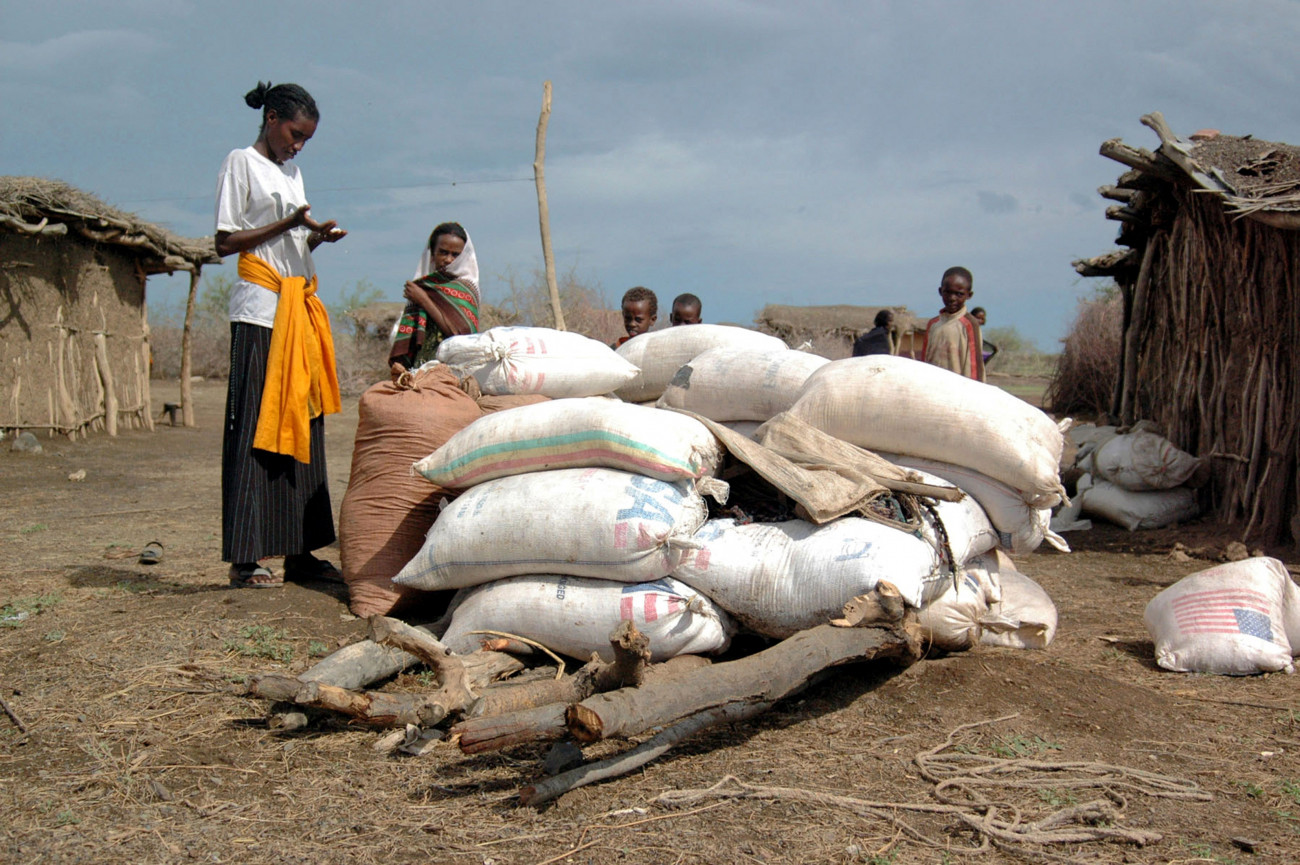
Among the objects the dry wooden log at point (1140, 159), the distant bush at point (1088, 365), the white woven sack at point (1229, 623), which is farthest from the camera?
the distant bush at point (1088, 365)

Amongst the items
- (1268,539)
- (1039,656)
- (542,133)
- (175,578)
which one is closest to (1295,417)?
(1268,539)

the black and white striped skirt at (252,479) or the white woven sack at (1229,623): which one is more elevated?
the black and white striped skirt at (252,479)

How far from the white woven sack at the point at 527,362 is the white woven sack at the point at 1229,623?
2.37 m

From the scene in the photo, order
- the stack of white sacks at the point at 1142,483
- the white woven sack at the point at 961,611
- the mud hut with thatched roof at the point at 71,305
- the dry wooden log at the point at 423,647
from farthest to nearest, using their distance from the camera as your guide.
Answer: the mud hut with thatched roof at the point at 71,305
the stack of white sacks at the point at 1142,483
the white woven sack at the point at 961,611
the dry wooden log at the point at 423,647

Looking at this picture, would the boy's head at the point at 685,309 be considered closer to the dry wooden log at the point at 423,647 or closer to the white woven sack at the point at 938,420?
the white woven sack at the point at 938,420

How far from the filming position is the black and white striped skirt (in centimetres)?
370

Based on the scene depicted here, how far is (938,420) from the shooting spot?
3.25 meters

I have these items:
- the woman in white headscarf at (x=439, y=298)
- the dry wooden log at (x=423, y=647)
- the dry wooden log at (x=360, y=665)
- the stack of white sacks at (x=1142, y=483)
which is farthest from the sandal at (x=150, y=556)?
the stack of white sacks at (x=1142, y=483)

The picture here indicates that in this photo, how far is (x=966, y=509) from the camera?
320cm

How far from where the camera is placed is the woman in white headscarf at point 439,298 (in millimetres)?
4219

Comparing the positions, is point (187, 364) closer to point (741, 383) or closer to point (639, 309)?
point (639, 309)

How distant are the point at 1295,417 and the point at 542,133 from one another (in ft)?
17.7

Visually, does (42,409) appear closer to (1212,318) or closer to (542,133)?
(542,133)

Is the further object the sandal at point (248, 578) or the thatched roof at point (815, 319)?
the thatched roof at point (815, 319)
